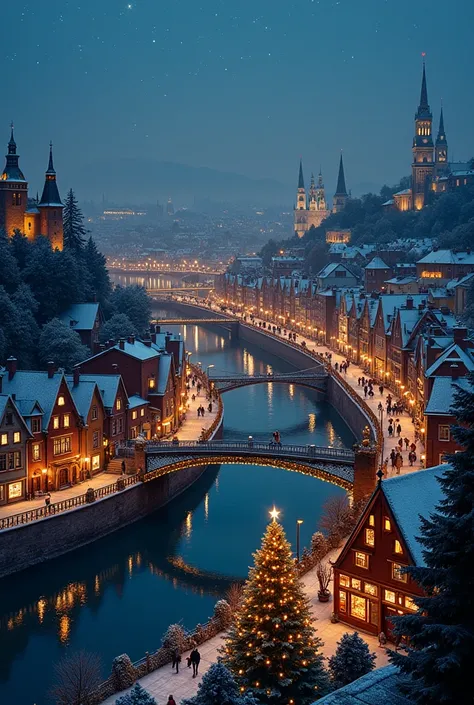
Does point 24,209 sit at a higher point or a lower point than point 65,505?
higher

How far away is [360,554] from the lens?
1540 inches

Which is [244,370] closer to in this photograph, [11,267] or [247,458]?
[11,267]

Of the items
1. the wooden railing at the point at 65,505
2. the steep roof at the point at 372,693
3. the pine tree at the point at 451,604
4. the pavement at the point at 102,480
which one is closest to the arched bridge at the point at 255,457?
the wooden railing at the point at 65,505

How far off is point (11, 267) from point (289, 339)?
46.9 meters

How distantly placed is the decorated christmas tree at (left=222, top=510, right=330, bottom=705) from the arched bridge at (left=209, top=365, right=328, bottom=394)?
61590 millimetres

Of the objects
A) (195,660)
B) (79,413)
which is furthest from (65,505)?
(195,660)

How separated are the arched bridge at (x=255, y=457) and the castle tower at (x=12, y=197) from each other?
63293 millimetres

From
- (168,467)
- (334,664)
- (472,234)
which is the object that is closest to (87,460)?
(168,467)

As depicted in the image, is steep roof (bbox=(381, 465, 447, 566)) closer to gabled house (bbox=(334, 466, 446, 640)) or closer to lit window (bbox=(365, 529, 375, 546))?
gabled house (bbox=(334, 466, 446, 640))

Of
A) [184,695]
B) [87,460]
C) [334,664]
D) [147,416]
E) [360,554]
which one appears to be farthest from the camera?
[147,416]

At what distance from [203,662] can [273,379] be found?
195ft

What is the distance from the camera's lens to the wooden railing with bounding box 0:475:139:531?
5150 centimetres

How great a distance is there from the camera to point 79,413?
63.3 metres

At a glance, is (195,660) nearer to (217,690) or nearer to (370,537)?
(370,537)
